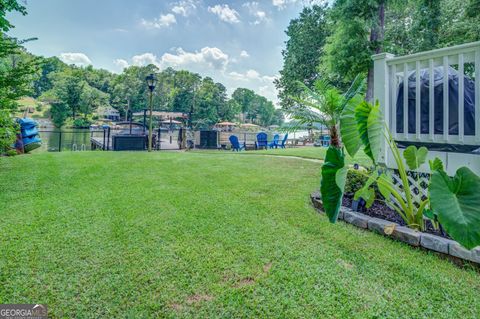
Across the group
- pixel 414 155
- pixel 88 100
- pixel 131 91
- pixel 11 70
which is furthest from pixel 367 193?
pixel 131 91

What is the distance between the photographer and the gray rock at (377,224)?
104 inches

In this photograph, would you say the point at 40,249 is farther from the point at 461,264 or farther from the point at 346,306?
the point at 461,264

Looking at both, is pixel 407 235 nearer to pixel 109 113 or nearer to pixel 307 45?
pixel 307 45

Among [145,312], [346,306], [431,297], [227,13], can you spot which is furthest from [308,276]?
[227,13]

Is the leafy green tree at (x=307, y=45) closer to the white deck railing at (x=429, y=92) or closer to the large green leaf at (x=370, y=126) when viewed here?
the white deck railing at (x=429, y=92)

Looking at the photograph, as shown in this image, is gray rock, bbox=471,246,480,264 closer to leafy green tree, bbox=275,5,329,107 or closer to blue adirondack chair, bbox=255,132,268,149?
blue adirondack chair, bbox=255,132,268,149

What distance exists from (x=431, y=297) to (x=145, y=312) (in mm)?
1804

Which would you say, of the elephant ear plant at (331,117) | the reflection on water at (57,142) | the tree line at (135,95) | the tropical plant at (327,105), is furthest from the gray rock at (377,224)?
the tree line at (135,95)

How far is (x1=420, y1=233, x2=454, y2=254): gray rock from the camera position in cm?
219

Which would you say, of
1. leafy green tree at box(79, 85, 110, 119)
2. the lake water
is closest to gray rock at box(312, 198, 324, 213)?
the lake water

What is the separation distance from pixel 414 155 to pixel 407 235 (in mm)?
751

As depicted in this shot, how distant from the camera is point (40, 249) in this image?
2.20 m

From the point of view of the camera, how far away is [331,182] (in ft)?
6.99

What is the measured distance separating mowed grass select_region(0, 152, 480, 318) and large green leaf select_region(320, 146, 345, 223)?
0.46 metres
